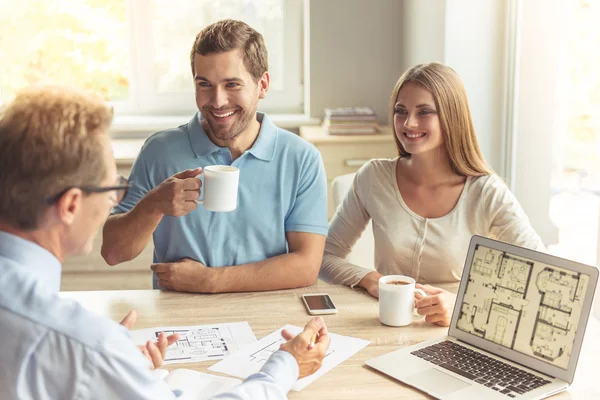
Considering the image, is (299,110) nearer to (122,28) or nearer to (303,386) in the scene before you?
(122,28)

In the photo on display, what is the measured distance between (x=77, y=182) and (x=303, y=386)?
62 cm

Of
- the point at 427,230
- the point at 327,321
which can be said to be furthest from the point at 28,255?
the point at 427,230

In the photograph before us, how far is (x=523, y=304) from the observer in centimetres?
152

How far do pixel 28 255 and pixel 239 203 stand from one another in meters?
1.08

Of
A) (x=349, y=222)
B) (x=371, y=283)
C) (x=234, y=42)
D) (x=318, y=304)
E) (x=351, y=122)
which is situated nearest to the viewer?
(x=318, y=304)

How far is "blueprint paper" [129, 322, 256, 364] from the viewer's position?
5.12 ft

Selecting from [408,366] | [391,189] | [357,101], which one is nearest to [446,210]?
[391,189]

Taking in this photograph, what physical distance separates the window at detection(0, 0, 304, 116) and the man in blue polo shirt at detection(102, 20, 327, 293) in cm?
210

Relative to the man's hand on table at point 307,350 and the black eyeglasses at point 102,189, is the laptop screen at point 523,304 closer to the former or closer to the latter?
the man's hand on table at point 307,350

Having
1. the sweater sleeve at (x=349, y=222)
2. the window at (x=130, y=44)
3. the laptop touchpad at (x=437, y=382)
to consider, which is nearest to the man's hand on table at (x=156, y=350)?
the laptop touchpad at (x=437, y=382)

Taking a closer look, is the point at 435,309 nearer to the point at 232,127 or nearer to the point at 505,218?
the point at 505,218

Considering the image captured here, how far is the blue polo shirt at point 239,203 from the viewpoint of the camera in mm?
2096

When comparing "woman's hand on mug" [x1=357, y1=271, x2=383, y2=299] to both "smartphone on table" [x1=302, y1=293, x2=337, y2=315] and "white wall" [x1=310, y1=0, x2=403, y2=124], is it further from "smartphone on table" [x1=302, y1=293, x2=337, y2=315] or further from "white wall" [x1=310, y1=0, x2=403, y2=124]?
"white wall" [x1=310, y1=0, x2=403, y2=124]

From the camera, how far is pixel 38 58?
13.6 ft
